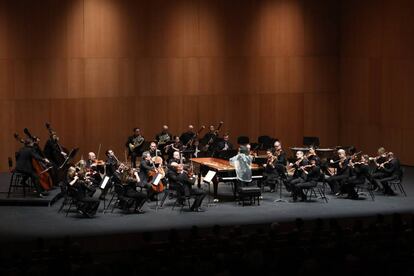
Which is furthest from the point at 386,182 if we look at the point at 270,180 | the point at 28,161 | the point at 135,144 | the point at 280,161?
the point at 28,161

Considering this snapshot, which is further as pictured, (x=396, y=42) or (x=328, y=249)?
(x=396, y=42)

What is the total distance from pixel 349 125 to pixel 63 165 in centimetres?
1050

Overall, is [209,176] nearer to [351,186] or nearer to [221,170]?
[221,170]

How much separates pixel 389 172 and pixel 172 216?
5611 millimetres

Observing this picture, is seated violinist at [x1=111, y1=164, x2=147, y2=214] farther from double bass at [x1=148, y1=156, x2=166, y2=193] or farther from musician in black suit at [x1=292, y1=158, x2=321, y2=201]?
musician in black suit at [x1=292, y1=158, x2=321, y2=201]

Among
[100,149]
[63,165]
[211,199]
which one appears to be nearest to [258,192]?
[211,199]

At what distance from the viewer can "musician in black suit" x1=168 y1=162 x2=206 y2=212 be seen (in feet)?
64.1

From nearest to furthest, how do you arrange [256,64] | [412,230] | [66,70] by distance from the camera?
1. [412,230]
2. [66,70]
3. [256,64]

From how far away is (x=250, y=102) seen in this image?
27219 millimetres

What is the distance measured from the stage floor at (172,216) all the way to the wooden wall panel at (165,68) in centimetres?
534

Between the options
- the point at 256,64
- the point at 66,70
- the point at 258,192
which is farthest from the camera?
the point at 256,64

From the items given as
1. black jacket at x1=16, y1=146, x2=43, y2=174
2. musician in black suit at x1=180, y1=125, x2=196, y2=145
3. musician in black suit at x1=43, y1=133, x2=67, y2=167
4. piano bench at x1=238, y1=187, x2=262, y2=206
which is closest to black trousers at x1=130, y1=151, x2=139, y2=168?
musician in black suit at x1=180, y1=125, x2=196, y2=145

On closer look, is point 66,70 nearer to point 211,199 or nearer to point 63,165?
point 63,165

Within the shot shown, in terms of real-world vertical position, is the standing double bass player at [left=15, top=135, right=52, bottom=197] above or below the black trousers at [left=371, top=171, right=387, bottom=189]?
above
